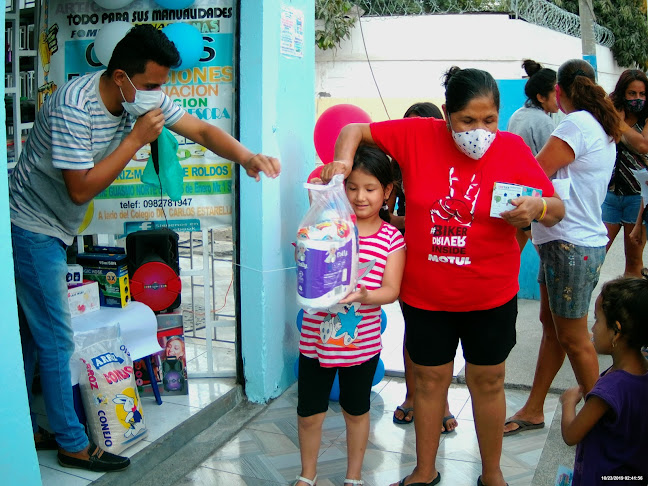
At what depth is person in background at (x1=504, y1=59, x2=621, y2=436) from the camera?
10.7ft

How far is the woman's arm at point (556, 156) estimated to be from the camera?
10.6 ft

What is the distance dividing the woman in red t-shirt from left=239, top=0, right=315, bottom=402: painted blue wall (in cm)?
107

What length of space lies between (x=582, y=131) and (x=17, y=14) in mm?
3088

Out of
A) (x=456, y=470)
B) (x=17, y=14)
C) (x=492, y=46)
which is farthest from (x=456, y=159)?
(x=492, y=46)

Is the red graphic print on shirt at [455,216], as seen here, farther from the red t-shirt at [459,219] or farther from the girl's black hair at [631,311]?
the girl's black hair at [631,311]

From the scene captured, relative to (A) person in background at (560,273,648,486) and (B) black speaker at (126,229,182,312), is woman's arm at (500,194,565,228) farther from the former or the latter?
(B) black speaker at (126,229,182,312)

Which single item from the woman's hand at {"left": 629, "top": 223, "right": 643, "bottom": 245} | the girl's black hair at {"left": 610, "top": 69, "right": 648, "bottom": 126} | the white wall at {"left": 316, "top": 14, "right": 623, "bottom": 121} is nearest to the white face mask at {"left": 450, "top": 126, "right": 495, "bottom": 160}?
the girl's black hair at {"left": 610, "top": 69, "right": 648, "bottom": 126}

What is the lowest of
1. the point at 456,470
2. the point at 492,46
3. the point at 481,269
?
the point at 456,470

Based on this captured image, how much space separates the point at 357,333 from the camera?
9.54ft

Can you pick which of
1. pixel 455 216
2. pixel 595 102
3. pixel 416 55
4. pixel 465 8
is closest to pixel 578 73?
pixel 595 102

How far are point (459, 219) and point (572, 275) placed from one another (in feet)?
3.01

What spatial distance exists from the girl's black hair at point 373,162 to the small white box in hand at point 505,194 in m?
0.51

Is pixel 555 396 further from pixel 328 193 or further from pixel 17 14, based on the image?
pixel 17 14

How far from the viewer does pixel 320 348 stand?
9.51 ft
